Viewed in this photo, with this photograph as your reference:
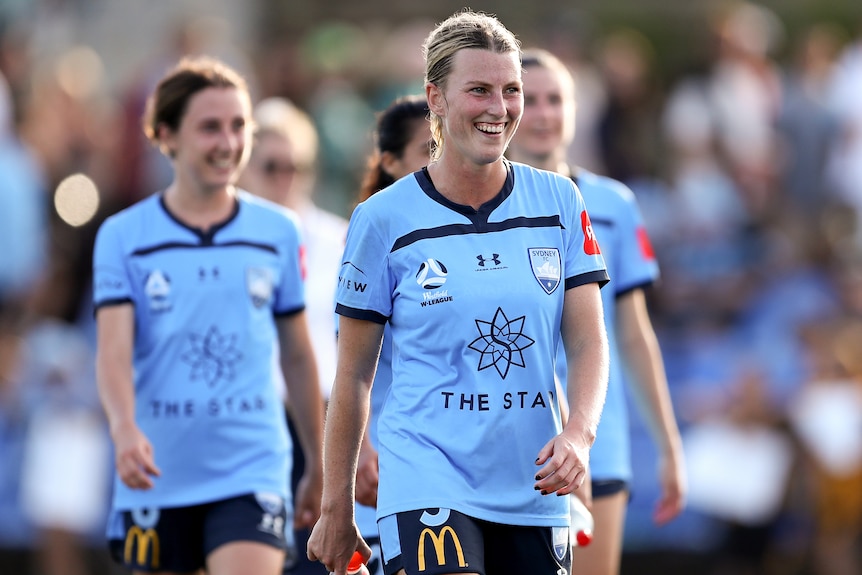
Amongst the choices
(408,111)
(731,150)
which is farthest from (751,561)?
(408,111)

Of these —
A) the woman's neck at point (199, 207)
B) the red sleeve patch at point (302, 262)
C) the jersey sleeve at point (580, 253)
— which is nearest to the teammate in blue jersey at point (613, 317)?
the red sleeve patch at point (302, 262)

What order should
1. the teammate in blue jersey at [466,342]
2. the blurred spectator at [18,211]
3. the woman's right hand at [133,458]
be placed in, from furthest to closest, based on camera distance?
the blurred spectator at [18,211]
the woman's right hand at [133,458]
the teammate in blue jersey at [466,342]

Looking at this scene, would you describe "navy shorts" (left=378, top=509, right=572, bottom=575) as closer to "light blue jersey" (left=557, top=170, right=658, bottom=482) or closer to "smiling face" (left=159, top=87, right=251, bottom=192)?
"light blue jersey" (left=557, top=170, right=658, bottom=482)

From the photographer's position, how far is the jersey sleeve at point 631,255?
23.4 ft

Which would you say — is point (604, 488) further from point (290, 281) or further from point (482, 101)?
point (482, 101)

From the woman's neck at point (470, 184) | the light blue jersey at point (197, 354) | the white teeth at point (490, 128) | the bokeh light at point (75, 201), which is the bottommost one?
the light blue jersey at point (197, 354)

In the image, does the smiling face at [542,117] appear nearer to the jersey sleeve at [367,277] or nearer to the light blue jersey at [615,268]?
the light blue jersey at [615,268]

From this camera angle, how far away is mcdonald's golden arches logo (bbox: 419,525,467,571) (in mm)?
4848

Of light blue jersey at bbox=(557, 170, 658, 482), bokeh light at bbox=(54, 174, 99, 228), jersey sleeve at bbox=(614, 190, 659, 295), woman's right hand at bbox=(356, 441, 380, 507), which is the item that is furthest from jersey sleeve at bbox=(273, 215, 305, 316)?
bokeh light at bbox=(54, 174, 99, 228)

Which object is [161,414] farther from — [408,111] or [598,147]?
[598,147]

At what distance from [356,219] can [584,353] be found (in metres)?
0.87

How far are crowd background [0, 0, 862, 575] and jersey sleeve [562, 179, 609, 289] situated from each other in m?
6.82

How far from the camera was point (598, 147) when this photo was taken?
48.1ft

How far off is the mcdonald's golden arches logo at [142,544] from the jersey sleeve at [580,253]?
94.7 inches
